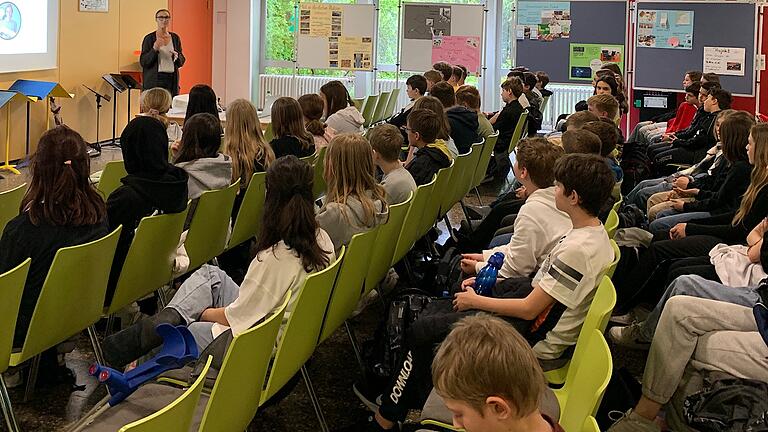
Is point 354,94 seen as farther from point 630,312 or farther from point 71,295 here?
point 71,295

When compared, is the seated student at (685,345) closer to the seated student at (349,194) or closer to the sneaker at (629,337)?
the sneaker at (629,337)

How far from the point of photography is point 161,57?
10352mm

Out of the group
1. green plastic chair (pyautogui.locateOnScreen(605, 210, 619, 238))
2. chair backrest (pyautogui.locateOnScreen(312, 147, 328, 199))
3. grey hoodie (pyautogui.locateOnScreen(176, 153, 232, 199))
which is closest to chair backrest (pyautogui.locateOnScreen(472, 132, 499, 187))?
chair backrest (pyautogui.locateOnScreen(312, 147, 328, 199))

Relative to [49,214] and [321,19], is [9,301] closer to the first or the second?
[49,214]

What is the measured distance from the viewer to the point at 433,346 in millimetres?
3020

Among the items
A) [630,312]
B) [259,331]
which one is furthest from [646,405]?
[259,331]

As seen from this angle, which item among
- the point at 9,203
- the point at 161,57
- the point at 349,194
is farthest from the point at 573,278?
the point at 161,57

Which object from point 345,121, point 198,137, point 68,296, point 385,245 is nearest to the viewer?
point 68,296

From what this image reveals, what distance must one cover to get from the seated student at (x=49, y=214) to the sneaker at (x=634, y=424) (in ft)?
6.51

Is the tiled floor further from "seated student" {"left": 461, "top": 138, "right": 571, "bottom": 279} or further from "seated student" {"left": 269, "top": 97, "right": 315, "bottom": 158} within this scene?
"seated student" {"left": 269, "top": 97, "right": 315, "bottom": 158}

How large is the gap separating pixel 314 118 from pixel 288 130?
0.83 metres

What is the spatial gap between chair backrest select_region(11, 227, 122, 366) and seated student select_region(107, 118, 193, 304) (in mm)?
485

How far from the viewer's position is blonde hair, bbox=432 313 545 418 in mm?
1741

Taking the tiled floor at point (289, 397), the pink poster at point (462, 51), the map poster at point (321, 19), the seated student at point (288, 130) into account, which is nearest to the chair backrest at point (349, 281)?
the tiled floor at point (289, 397)
